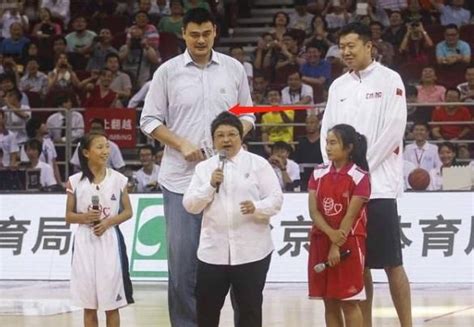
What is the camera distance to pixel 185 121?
8641 millimetres

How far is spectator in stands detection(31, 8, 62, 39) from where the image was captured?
24394 millimetres

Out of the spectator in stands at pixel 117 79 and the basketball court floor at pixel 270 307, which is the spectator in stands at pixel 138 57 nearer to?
the spectator in stands at pixel 117 79

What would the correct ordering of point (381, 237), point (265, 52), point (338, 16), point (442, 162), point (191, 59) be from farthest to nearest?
point (338, 16) < point (265, 52) < point (442, 162) < point (381, 237) < point (191, 59)

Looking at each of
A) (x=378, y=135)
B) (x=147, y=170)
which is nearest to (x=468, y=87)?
(x=147, y=170)

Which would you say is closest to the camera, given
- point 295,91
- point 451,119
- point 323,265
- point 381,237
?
point 323,265

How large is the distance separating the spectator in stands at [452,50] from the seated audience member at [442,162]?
118 inches

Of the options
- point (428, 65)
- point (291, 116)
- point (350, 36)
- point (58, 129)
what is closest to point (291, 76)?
point (291, 116)

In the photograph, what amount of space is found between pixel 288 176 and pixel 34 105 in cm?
591

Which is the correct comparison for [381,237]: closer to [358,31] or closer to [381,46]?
[358,31]

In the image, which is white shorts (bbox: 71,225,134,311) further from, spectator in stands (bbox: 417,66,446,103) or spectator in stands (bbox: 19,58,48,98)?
spectator in stands (bbox: 19,58,48,98)

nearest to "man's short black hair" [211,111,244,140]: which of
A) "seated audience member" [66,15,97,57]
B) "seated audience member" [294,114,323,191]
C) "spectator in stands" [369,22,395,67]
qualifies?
"seated audience member" [294,114,323,191]

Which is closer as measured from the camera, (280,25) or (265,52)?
(265,52)

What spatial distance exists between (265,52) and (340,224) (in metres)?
13.6

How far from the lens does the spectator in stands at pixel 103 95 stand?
21.3 metres
